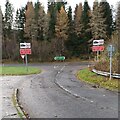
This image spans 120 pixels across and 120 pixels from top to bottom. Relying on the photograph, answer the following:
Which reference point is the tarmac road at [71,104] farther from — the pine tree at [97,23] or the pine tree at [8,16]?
the pine tree at [8,16]

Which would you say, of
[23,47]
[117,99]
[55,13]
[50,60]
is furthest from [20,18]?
[117,99]

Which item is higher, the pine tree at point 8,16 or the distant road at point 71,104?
the pine tree at point 8,16

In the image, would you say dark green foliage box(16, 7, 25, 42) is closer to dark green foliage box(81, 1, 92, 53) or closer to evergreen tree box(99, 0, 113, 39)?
→ dark green foliage box(81, 1, 92, 53)

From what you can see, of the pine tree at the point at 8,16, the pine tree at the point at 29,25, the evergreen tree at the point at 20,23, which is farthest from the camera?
the pine tree at the point at 8,16

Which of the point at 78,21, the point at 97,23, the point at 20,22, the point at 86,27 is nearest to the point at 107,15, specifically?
the point at 86,27

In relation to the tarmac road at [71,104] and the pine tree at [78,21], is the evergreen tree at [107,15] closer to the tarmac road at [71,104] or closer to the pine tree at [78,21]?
the pine tree at [78,21]

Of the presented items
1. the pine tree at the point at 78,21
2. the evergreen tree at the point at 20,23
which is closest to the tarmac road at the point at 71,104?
the pine tree at the point at 78,21

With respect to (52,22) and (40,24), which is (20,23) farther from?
(52,22)

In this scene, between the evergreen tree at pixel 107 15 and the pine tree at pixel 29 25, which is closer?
the pine tree at pixel 29 25

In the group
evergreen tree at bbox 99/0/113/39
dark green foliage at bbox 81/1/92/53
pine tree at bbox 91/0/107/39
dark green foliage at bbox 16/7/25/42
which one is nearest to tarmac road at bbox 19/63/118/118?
pine tree at bbox 91/0/107/39

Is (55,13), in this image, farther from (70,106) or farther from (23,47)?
(70,106)

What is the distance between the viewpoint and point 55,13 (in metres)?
79.5

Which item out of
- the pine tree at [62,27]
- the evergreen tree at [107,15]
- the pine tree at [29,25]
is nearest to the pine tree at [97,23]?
the evergreen tree at [107,15]

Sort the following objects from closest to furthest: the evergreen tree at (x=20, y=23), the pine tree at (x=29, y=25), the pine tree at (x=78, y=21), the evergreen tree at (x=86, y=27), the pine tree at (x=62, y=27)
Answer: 1. the pine tree at (x=62, y=27)
2. the evergreen tree at (x=86, y=27)
3. the pine tree at (x=29, y=25)
4. the pine tree at (x=78, y=21)
5. the evergreen tree at (x=20, y=23)
